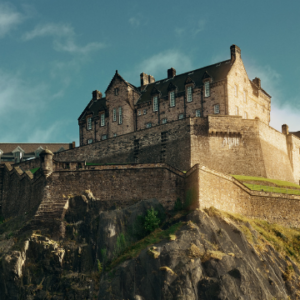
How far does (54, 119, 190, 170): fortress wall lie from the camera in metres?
64.6

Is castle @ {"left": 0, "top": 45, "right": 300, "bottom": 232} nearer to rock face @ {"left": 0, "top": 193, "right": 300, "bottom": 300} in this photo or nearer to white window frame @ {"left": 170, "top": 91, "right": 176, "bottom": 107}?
white window frame @ {"left": 170, "top": 91, "right": 176, "bottom": 107}

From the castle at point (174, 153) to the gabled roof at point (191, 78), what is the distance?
182mm

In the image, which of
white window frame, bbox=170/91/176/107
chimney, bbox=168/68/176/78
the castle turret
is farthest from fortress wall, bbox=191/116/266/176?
chimney, bbox=168/68/176/78

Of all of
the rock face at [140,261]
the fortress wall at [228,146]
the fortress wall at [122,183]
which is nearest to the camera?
the rock face at [140,261]

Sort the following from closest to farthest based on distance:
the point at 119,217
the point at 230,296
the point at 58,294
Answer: the point at 230,296, the point at 58,294, the point at 119,217

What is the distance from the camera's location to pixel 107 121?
80062 millimetres

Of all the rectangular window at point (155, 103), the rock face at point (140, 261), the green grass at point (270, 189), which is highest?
the rectangular window at point (155, 103)

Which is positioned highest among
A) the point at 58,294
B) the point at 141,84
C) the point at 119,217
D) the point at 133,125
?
the point at 141,84

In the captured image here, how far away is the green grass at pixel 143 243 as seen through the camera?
46.3m

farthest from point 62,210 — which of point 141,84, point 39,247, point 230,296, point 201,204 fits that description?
point 141,84

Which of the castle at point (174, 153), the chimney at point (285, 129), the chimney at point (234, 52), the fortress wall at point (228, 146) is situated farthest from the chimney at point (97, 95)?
the chimney at point (285, 129)

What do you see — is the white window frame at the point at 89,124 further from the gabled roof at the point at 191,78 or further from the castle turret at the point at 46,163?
the castle turret at the point at 46,163

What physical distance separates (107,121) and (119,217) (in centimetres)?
3206

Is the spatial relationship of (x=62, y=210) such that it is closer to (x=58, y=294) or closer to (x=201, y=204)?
(x=58, y=294)
